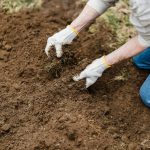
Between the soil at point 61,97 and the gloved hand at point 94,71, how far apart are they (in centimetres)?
10

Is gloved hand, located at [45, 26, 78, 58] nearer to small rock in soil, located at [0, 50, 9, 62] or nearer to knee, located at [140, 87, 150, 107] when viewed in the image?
small rock in soil, located at [0, 50, 9, 62]

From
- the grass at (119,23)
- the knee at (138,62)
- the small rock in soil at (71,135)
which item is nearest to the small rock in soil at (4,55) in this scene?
the grass at (119,23)

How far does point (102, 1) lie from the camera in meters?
2.90

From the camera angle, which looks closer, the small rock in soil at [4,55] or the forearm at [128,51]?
the forearm at [128,51]

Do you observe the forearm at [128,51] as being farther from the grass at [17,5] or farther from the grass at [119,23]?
the grass at [17,5]

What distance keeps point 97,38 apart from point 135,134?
1.00 meters

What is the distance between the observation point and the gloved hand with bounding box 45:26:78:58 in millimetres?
3025

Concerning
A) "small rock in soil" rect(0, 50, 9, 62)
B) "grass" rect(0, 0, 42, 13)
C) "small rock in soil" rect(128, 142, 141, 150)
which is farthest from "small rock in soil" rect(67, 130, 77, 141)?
"grass" rect(0, 0, 42, 13)

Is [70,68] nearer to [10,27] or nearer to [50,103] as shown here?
[50,103]

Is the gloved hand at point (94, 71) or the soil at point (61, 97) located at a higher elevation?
the gloved hand at point (94, 71)

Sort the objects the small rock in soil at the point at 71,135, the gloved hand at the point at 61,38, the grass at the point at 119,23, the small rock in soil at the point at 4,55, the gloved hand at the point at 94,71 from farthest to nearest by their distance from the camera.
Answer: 1. the grass at the point at 119,23
2. the small rock in soil at the point at 4,55
3. the gloved hand at the point at 61,38
4. the gloved hand at the point at 94,71
5. the small rock in soil at the point at 71,135

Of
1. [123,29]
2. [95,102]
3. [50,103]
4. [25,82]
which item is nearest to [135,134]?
[95,102]

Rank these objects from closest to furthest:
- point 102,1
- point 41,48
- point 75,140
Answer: point 75,140, point 102,1, point 41,48

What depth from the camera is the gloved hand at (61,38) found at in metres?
3.03
